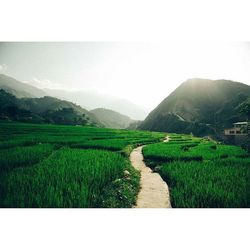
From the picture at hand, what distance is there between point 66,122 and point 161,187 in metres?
87.9

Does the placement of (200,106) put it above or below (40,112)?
above

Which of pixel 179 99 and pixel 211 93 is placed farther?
pixel 179 99

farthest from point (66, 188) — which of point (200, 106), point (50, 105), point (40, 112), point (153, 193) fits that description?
point (50, 105)

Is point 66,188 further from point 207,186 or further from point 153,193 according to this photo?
point 207,186

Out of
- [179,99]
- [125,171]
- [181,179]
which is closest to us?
[181,179]

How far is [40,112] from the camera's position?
120 meters

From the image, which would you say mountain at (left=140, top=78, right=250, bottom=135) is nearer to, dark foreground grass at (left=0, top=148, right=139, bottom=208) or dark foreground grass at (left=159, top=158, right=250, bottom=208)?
dark foreground grass at (left=159, top=158, right=250, bottom=208)

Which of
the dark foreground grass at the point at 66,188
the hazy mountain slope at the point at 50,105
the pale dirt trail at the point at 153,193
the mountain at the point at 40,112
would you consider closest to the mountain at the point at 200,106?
the mountain at the point at 40,112

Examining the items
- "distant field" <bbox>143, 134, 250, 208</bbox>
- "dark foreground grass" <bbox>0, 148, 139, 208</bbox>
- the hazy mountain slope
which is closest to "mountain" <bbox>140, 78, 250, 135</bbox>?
"distant field" <bbox>143, 134, 250, 208</bbox>

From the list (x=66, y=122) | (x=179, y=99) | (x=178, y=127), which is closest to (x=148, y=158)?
(x=178, y=127)

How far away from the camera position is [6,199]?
12.9 feet

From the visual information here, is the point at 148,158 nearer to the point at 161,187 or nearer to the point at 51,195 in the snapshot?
the point at 161,187

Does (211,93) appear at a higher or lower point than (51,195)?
higher

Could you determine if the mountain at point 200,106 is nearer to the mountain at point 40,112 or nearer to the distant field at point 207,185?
the mountain at point 40,112
